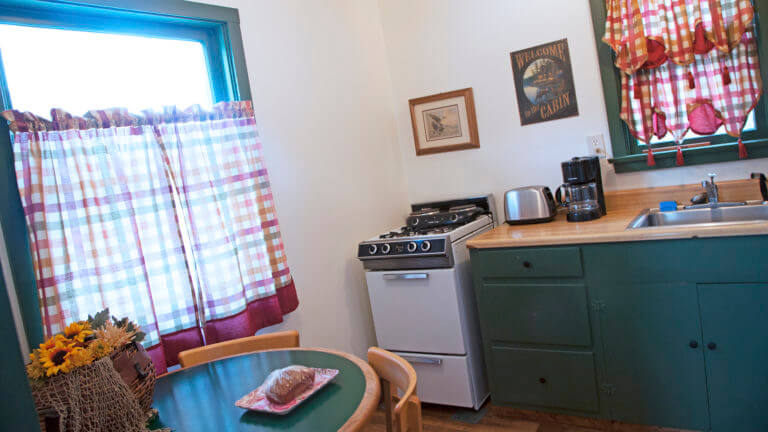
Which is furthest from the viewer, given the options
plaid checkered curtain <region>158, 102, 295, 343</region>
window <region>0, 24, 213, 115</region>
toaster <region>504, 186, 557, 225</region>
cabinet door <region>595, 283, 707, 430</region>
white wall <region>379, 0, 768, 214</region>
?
white wall <region>379, 0, 768, 214</region>

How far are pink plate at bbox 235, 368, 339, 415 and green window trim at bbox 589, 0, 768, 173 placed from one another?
2.04 metres

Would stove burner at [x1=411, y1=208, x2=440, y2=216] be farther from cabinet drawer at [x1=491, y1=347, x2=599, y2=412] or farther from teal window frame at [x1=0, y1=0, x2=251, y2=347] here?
teal window frame at [x1=0, y1=0, x2=251, y2=347]

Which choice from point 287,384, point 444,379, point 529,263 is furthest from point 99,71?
point 444,379

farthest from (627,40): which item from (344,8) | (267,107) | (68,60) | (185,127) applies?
(68,60)

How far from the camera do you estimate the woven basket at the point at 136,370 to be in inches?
50.1

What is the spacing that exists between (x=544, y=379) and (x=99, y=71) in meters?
2.36

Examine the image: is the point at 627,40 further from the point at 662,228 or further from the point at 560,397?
the point at 560,397

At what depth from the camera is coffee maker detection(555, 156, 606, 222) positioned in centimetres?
254

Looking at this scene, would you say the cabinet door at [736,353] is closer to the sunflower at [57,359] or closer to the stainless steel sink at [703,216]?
the stainless steel sink at [703,216]

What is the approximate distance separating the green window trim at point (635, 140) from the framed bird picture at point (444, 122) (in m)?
0.76

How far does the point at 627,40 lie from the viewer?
257cm

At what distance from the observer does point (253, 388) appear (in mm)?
1480

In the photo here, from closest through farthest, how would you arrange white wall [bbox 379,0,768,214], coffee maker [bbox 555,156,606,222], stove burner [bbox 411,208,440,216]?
coffee maker [bbox 555,156,606,222] < white wall [bbox 379,0,768,214] < stove burner [bbox 411,208,440,216]

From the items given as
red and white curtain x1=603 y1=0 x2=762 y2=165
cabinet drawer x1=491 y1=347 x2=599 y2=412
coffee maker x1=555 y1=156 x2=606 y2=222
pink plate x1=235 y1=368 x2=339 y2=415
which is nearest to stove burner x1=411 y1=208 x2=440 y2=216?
coffee maker x1=555 y1=156 x2=606 y2=222
